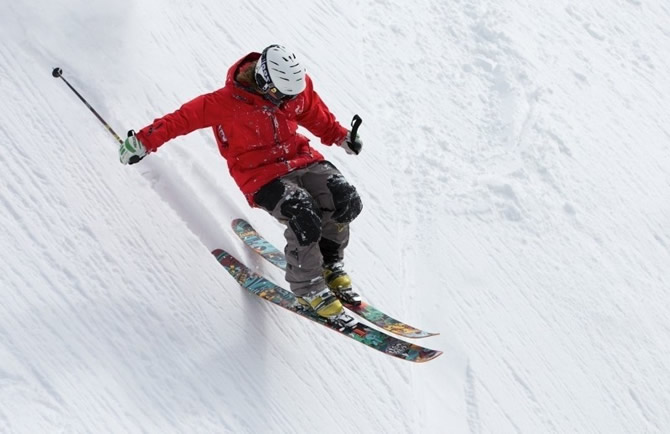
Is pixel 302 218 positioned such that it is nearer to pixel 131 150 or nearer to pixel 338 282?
pixel 338 282

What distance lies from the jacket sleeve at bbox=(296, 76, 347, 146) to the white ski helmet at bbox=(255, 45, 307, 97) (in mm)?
457

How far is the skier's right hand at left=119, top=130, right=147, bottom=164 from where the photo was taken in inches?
190

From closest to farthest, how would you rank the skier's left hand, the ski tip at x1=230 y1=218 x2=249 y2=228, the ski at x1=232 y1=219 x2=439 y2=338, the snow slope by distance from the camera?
1. the snow slope
2. the ski at x1=232 y1=219 x2=439 y2=338
3. the skier's left hand
4. the ski tip at x1=230 y1=218 x2=249 y2=228

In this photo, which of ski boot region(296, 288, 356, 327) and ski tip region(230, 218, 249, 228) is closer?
ski boot region(296, 288, 356, 327)

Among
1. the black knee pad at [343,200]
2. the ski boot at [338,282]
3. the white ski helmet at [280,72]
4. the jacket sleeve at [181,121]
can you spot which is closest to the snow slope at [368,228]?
the ski boot at [338,282]

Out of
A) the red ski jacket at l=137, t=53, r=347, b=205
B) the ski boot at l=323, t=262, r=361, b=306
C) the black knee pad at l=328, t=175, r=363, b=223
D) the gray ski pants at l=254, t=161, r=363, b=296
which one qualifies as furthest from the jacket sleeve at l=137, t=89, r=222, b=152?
the ski boot at l=323, t=262, r=361, b=306

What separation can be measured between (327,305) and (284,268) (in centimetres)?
77

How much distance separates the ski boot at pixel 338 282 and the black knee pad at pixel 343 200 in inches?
16.8

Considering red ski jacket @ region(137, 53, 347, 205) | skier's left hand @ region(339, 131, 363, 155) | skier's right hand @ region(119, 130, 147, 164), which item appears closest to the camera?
skier's right hand @ region(119, 130, 147, 164)

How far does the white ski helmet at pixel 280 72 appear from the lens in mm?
4871

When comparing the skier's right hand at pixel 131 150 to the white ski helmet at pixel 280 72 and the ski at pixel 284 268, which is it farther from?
the ski at pixel 284 268

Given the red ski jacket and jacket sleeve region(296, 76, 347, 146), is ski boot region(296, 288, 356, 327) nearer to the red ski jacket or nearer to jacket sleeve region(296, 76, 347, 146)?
the red ski jacket

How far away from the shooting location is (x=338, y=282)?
5375 millimetres

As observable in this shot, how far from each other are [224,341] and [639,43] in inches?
355
